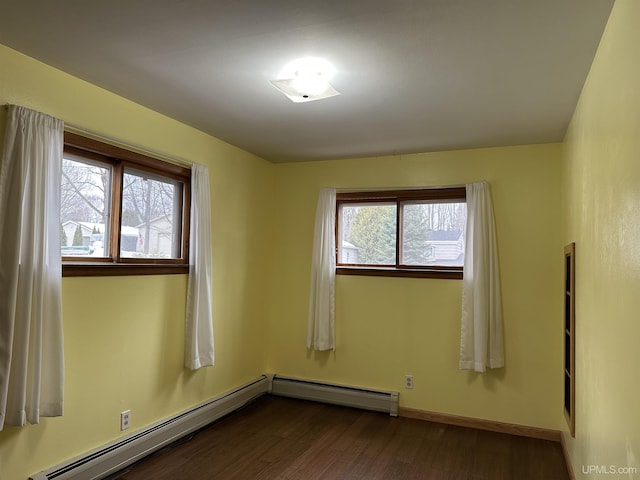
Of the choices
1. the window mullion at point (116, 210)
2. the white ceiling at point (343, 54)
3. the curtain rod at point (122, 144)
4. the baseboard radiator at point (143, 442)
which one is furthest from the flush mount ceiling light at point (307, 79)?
the baseboard radiator at point (143, 442)

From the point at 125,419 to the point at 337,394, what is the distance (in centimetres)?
204

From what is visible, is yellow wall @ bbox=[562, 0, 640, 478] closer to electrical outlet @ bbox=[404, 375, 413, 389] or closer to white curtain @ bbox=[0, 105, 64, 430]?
electrical outlet @ bbox=[404, 375, 413, 389]

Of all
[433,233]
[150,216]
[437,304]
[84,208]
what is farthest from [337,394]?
[84,208]

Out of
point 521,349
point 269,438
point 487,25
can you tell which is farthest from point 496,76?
point 269,438

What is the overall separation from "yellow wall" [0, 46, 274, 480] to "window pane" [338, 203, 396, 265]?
930 millimetres

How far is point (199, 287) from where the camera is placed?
11.6ft

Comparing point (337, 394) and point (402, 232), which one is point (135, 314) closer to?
point (337, 394)

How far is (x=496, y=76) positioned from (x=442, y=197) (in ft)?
5.81

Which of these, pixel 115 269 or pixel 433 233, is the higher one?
pixel 433 233

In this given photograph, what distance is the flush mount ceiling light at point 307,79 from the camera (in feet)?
7.79

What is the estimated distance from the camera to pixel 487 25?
76.7 inches

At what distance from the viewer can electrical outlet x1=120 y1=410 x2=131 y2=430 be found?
302cm

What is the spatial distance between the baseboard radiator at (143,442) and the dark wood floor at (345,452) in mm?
72

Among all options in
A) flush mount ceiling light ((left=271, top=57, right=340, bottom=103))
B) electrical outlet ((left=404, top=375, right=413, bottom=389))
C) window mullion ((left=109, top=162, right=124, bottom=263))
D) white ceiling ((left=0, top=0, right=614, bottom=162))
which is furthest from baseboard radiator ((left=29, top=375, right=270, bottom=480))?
flush mount ceiling light ((left=271, top=57, right=340, bottom=103))
